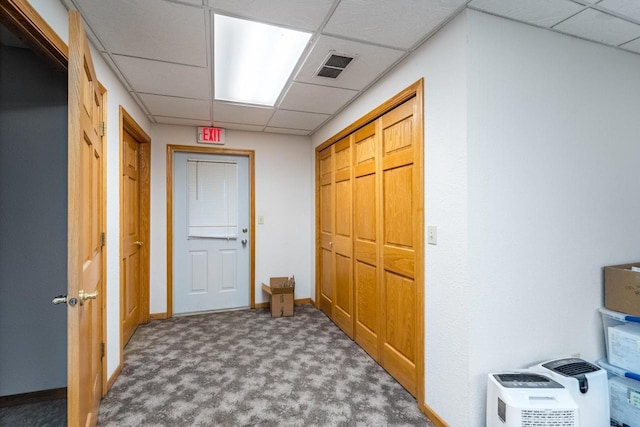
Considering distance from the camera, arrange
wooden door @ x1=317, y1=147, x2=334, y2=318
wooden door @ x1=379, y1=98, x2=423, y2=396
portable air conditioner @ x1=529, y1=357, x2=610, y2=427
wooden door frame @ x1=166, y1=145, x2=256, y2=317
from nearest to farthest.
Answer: portable air conditioner @ x1=529, y1=357, x2=610, y2=427 → wooden door @ x1=379, y1=98, x2=423, y2=396 → wooden door @ x1=317, y1=147, x2=334, y2=318 → wooden door frame @ x1=166, y1=145, x2=256, y2=317

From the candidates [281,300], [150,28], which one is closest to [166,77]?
[150,28]

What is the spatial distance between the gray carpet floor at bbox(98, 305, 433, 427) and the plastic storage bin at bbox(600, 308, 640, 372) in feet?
3.91

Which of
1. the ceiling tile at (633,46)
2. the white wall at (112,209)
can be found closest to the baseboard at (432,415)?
the white wall at (112,209)

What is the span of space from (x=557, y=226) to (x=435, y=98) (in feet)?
3.40

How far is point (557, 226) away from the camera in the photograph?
1.80 metres

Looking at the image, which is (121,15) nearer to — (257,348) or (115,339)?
(115,339)

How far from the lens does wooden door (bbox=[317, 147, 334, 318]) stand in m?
3.62

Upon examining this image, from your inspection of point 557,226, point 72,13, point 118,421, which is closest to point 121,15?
point 72,13

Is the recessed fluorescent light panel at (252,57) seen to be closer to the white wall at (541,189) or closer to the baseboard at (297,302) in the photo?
the white wall at (541,189)

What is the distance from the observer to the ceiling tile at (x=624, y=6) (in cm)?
153

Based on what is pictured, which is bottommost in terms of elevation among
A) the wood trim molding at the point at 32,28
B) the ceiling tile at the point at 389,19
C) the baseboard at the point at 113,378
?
the baseboard at the point at 113,378

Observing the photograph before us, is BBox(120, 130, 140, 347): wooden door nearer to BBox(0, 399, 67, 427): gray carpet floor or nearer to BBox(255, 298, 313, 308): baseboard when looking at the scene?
BBox(0, 399, 67, 427): gray carpet floor

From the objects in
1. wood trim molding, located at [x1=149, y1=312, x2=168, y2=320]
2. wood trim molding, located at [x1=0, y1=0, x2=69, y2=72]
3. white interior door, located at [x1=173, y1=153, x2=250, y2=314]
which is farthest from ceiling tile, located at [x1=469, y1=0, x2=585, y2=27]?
wood trim molding, located at [x1=149, y1=312, x2=168, y2=320]

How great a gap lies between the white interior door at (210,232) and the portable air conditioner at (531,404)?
3.19 meters
